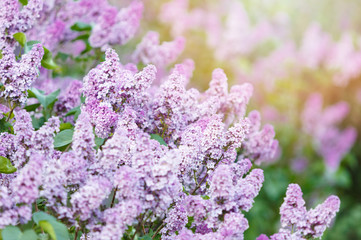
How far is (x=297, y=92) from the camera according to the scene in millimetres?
6719

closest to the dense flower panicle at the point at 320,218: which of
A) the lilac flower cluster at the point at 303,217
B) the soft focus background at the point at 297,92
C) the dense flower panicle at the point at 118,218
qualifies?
the lilac flower cluster at the point at 303,217

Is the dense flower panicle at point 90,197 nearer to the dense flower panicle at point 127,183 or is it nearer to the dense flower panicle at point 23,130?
the dense flower panicle at point 127,183

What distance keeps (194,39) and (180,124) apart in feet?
15.2

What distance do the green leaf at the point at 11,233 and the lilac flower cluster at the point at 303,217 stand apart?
845 mm

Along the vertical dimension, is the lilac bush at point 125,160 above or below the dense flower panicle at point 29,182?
above

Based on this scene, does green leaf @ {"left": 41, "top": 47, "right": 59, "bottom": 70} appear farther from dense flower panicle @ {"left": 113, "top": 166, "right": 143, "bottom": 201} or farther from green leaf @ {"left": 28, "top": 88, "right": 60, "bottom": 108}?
dense flower panicle @ {"left": 113, "top": 166, "right": 143, "bottom": 201}

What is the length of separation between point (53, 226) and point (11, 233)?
116 millimetres

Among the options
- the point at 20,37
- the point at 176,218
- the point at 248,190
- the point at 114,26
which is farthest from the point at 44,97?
the point at 248,190

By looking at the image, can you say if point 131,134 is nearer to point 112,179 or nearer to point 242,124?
point 112,179

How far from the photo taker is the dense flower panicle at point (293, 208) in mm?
1711

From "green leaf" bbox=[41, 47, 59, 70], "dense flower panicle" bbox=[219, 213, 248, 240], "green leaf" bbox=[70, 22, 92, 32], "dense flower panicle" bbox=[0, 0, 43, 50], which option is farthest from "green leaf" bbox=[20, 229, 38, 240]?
"green leaf" bbox=[70, 22, 92, 32]

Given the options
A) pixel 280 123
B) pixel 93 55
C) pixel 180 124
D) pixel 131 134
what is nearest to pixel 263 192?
pixel 280 123

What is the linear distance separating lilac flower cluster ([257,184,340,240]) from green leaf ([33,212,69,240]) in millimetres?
719

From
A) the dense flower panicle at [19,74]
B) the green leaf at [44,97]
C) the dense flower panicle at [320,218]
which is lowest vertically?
the dense flower panicle at [320,218]
